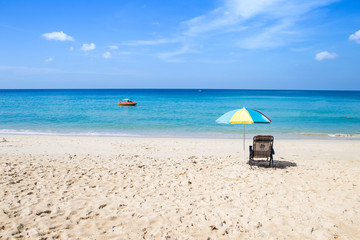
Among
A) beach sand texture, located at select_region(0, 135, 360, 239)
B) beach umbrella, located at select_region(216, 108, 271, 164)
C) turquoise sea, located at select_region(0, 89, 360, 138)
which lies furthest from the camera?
turquoise sea, located at select_region(0, 89, 360, 138)

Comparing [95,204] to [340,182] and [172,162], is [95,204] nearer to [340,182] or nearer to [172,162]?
[172,162]

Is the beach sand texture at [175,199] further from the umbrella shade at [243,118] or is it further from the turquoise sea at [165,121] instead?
the turquoise sea at [165,121]

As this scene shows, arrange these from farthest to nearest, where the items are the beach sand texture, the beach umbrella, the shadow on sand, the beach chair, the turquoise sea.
→ the turquoise sea, the shadow on sand, the beach chair, the beach umbrella, the beach sand texture

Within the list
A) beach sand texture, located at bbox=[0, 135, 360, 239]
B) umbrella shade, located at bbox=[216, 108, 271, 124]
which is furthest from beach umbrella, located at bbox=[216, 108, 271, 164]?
beach sand texture, located at bbox=[0, 135, 360, 239]

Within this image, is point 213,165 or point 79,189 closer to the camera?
point 79,189

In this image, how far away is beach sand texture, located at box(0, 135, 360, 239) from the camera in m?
4.09

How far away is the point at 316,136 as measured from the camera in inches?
677

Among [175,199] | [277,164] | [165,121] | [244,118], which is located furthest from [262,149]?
[165,121]

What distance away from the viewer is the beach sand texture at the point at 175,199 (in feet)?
13.4

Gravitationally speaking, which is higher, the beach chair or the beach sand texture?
the beach chair

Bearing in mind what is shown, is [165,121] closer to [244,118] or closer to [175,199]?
[244,118]

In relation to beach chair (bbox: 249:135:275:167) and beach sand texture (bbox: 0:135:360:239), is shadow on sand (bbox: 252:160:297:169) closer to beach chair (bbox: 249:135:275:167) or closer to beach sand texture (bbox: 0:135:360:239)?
beach sand texture (bbox: 0:135:360:239)

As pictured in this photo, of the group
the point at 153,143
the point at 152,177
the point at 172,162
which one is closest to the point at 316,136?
the point at 153,143

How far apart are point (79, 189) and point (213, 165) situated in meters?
4.38
